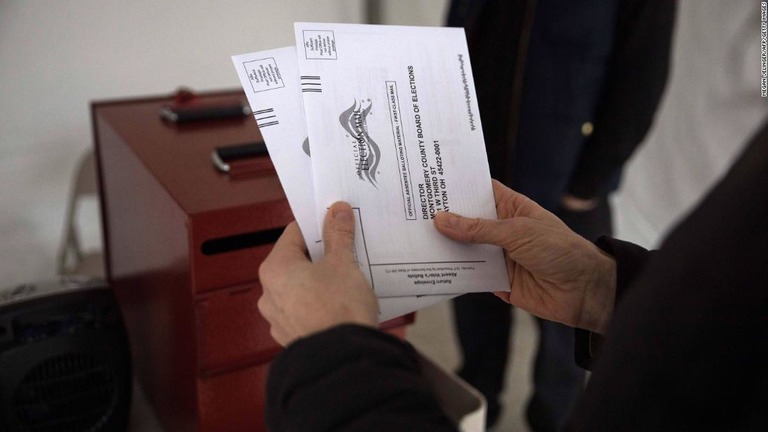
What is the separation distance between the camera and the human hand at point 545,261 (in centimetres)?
57

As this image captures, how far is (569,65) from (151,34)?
87cm

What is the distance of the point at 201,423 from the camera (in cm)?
70

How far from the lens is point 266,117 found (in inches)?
21.0

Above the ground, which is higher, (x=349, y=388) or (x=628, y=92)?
(x=628, y=92)

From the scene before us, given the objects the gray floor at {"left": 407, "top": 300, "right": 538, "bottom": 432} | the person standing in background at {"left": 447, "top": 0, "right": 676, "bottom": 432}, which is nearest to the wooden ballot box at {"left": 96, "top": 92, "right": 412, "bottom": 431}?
the person standing in background at {"left": 447, "top": 0, "right": 676, "bottom": 432}

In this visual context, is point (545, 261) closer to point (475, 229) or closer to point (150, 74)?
point (475, 229)

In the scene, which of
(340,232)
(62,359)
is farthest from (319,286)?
(62,359)

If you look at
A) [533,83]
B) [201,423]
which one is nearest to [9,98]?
[201,423]

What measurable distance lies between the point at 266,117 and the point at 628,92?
76 cm

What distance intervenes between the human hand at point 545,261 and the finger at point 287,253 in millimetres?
120

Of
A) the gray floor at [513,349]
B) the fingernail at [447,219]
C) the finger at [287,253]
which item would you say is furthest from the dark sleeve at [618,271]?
A: the gray floor at [513,349]

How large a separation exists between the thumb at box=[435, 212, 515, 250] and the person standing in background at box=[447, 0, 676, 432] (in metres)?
0.44

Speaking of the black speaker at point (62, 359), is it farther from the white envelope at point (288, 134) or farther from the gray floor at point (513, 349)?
the gray floor at point (513, 349)

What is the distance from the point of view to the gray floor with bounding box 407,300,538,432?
1.43m
